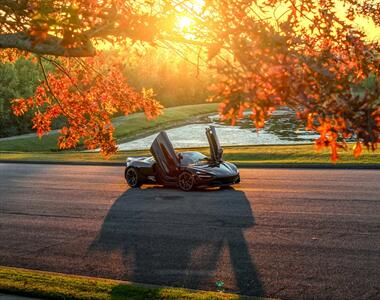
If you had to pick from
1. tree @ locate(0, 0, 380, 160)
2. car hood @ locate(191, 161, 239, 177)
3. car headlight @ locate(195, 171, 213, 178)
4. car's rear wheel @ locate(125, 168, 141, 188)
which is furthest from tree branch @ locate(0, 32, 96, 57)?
car's rear wheel @ locate(125, 168, 141, 188)

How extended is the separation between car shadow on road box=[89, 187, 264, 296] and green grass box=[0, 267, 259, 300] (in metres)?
0.60

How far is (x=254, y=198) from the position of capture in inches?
641

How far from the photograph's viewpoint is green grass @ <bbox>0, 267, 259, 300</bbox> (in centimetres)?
844

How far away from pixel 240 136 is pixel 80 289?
43116 mm

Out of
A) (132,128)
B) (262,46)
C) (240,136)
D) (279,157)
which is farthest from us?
(132,128)

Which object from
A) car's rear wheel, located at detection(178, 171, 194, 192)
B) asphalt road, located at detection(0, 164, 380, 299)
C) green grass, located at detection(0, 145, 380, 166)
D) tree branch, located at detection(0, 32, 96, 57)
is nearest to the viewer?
tree branch, located at detection(0, 32, 96, 57)

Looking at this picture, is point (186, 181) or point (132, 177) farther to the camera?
point (132, 177)

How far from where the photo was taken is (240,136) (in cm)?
5150

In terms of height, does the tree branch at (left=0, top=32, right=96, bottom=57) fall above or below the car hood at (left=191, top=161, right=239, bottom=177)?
above

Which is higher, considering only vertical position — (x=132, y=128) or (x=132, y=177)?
(x=132, y=177)

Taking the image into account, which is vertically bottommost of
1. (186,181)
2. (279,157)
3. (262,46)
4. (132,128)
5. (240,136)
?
(132,128)

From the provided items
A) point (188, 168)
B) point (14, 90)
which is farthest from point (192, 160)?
point (14, 90)

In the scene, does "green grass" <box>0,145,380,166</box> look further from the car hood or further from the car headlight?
the car headlight

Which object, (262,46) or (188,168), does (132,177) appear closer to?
(188,168)
